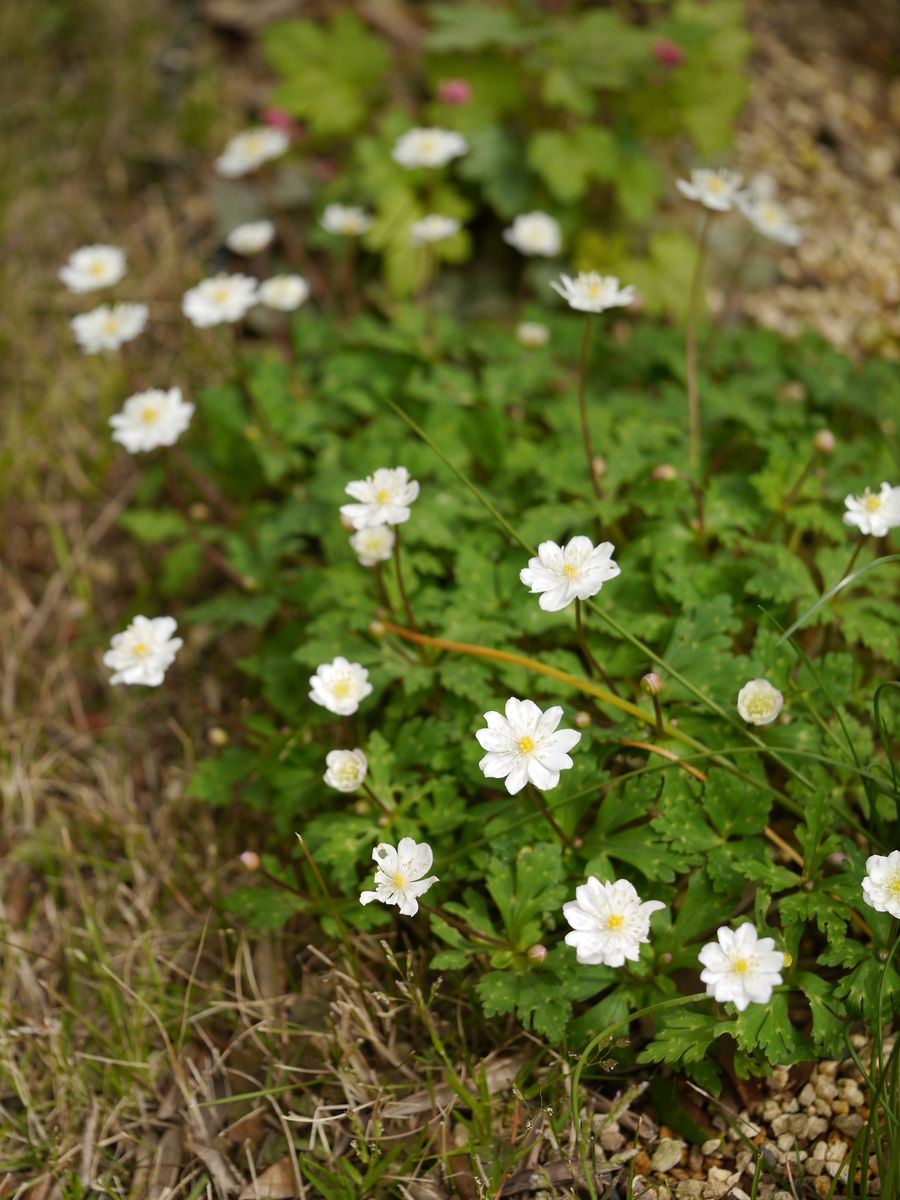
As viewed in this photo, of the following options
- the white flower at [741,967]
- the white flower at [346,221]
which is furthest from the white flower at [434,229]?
the white flower at [741,967]

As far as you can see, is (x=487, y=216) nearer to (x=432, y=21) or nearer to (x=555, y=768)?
(x=432, y=21)

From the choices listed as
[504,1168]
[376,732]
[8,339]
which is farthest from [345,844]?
[8,339]

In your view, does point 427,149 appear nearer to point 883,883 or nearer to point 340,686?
point 340,686

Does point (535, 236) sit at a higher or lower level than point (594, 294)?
lower

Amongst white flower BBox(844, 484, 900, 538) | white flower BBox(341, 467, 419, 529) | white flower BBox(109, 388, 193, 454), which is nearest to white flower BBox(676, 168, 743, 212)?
white flower BBox(844, 484, 900, 538)

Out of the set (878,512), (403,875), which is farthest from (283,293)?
(403,875)
